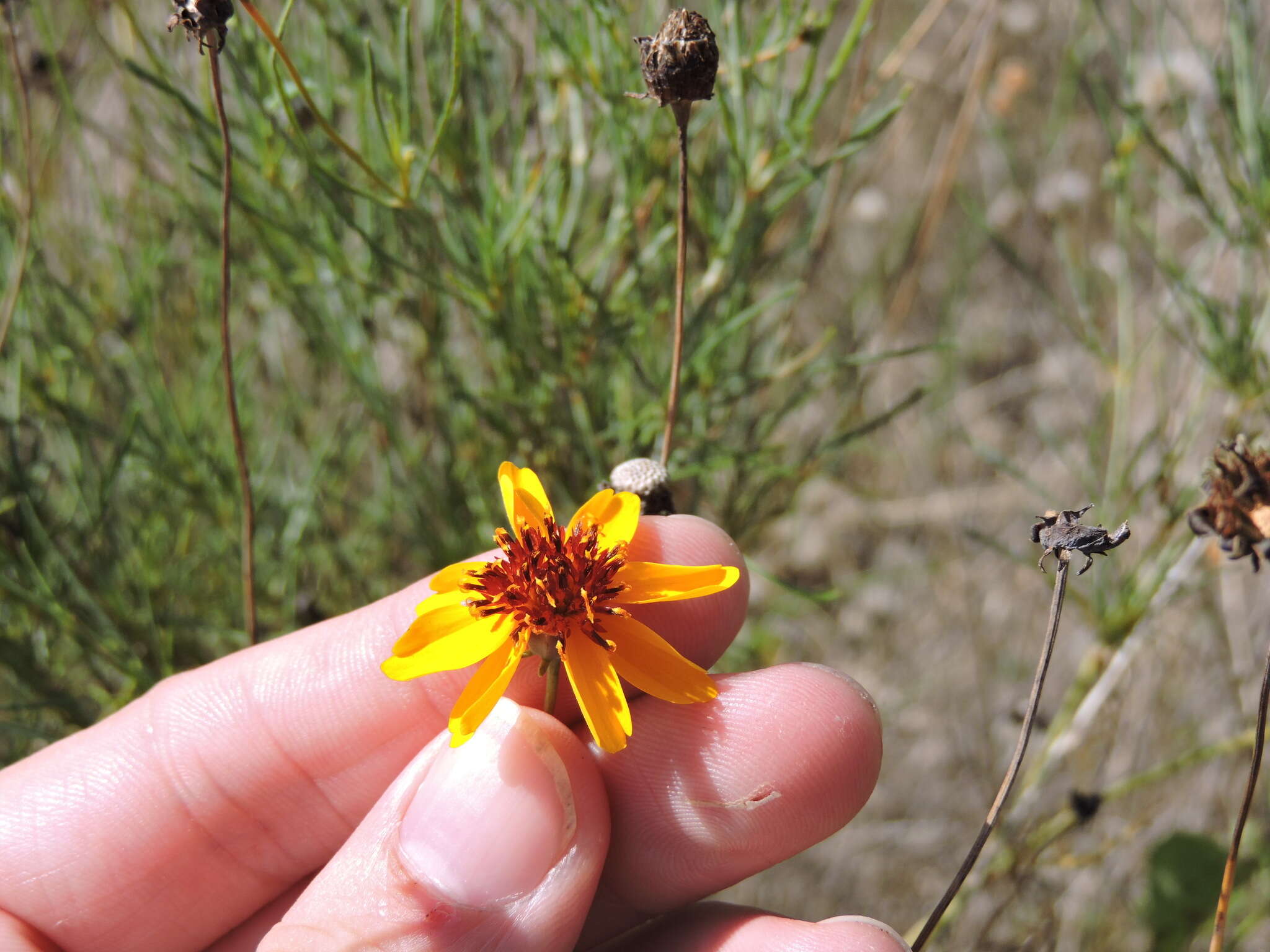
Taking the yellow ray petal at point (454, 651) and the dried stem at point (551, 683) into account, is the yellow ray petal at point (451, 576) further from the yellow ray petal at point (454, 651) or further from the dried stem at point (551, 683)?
the dried stem at point (551, 683)

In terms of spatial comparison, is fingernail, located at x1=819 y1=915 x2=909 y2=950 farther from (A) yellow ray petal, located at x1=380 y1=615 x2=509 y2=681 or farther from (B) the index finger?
(A) yellow ray petal, located at x1=380 y1=615 x2=509 y2=681

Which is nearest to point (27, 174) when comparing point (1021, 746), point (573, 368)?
point (573, 368)

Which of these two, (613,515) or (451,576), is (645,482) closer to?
(613,515)

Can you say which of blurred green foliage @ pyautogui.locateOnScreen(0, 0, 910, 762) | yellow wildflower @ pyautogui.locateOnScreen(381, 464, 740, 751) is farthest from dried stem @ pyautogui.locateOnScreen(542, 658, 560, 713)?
blurred green foliage @ pyautogui.locateOnScreen(0, 0, 910, 762)

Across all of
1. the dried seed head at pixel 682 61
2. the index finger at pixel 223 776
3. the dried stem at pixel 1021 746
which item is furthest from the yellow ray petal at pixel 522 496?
the dried stem at pixel 1021 746

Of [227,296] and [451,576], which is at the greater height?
[227,296]

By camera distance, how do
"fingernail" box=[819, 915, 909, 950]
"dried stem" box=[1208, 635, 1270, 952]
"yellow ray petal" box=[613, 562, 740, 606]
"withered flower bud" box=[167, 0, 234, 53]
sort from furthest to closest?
"fingernail" box=[819, 915, 909, 950] < "yellow ray petal" box=[613, 562, 740, 606] < "withered flower bud" box=[167, 0, 234, 53] < "dried stem" box=[1208, 635, 1270, 952]
